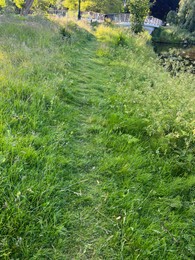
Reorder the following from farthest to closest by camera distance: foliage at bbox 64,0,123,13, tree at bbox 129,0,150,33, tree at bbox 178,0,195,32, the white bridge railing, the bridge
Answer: foliage at bbox 64,0,123,13
the white bridge railing
the bridge
tree at bbox 178,0,195,32
tree at bbox 129,0,150,33

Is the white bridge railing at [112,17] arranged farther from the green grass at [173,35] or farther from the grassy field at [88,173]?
the grassy field at [88,173]

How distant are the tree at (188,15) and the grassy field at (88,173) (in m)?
29.4

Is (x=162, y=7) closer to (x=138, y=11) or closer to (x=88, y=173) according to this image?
(x=138, y=11)

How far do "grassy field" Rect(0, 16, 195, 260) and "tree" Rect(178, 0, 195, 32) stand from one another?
29.4 m

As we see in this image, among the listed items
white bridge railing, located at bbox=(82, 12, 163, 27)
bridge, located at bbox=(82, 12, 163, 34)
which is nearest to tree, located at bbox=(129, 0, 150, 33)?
bridge, located at bbox=(82, 12, 163, 34)

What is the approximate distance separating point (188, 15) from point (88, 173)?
3327 cm

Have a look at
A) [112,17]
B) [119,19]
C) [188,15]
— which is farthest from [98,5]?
[188,15]

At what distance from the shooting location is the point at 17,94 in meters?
3.72

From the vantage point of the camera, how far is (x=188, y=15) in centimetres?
2961

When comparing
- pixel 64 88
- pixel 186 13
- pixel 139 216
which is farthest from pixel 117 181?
pixel 186 13

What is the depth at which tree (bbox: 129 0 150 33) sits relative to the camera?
803 inches

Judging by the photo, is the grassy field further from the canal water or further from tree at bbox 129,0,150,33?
tree at bbox 129,0,150,33

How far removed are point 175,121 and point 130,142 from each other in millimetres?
998

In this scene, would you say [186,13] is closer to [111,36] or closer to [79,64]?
[111,36]
